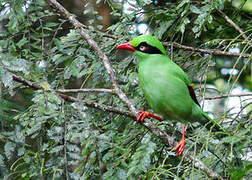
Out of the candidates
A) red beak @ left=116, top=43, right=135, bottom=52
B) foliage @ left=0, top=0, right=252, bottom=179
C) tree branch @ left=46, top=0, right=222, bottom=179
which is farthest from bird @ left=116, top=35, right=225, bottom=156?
tree branch @ left=46, top=0, right=222, bottom=179

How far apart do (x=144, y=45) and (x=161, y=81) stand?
367 mm

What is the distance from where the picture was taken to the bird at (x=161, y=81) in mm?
3859

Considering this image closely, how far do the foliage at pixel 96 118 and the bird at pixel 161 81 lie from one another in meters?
0.15

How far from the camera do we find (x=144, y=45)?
13.1ft

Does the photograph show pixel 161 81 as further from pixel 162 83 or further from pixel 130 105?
pixel 130 105

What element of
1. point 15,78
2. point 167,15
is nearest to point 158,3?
point 167,15

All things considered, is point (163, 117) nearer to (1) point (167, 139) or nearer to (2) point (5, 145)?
(1) point (167, 139)

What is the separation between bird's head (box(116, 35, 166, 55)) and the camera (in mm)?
3910

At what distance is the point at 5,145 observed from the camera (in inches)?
124

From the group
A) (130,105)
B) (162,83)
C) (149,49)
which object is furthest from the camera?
(149,49)

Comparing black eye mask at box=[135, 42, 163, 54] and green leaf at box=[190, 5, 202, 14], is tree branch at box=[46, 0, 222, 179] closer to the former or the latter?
black eye mask at box=[135, 42, 163, 54]

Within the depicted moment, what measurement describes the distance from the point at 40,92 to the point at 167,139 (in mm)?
982

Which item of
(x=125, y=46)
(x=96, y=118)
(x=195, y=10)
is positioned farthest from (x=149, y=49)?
(x=96, y=118)

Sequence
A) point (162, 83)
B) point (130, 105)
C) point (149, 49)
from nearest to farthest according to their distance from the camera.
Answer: point (130, 105)
point (162, 83)
point (149, 49)
